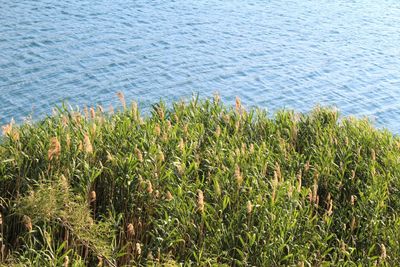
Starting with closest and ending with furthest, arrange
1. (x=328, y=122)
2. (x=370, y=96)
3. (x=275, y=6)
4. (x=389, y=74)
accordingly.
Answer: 1. (x=328, y=122)
2. (x=370, y=96)
3. (x=389, y=74)
4. (x=275, y=6)


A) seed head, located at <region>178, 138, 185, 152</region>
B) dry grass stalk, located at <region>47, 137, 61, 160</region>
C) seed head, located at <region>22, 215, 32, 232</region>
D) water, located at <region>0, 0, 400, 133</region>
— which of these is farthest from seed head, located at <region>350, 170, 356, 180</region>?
water, located at <region>0, 0, 400, 133</region>

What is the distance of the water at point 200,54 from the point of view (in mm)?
14773

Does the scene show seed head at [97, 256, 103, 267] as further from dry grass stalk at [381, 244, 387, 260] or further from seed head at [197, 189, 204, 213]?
dry grass stalk at [381, 244, 387, 260]

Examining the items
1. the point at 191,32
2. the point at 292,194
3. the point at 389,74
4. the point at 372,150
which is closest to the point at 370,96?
the point at 389,74

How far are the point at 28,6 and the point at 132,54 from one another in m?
4.31

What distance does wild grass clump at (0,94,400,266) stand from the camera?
7887mm

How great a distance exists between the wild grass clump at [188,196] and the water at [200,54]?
12.2 ft

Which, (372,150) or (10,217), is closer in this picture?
(10,217)

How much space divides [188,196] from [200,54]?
885 centimetres

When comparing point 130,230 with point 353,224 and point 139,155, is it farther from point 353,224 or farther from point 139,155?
point 353,224

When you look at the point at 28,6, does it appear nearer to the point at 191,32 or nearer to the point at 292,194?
the point at 191,32

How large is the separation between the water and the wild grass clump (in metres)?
3.71

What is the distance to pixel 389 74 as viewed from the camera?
55.7ft

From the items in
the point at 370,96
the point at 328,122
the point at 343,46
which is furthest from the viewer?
the point at 343,46
